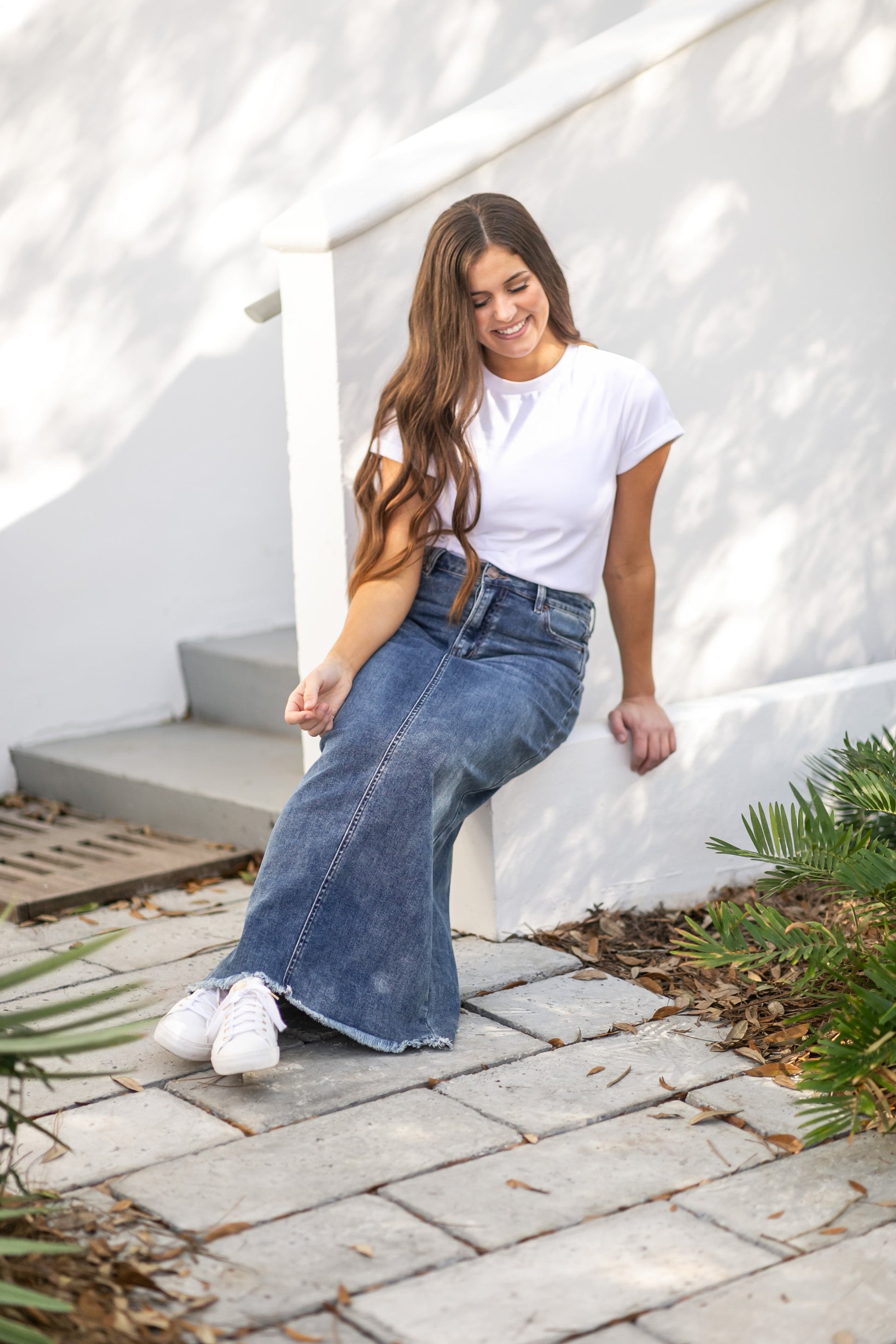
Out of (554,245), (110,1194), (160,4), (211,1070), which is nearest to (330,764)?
(211,1070)

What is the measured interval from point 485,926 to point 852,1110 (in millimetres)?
1286

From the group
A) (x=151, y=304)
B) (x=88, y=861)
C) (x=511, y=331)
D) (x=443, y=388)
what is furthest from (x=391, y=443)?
(x=151, y=304)

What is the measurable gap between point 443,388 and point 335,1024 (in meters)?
1.24

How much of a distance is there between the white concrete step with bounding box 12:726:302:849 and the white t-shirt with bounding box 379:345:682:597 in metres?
1.24

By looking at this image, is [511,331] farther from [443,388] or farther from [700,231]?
[700,231]

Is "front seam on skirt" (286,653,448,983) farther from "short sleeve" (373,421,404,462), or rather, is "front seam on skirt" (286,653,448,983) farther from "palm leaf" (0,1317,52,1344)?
"palm leaf" (0,1317,52,1344)

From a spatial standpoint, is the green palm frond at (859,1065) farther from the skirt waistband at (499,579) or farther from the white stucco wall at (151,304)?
the white stucco wall at (151,304)

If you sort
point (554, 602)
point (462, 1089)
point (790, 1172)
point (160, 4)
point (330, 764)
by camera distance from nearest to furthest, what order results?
1. point (790, 1172)
2. point (462, 1089)
3. point (330, 764)
4. point (554, 602)
5. point (160, 4)

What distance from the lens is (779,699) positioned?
3.83 metres

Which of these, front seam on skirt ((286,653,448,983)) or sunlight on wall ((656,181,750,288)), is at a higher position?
sunlight on wall ((656,181,750,288))

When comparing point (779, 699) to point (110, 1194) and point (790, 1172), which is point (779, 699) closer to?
point (790, 1172)

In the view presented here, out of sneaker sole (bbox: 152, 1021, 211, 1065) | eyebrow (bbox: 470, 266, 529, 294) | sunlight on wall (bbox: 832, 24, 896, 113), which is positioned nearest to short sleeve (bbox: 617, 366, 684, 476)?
eyebrow (bbox: 470, 266, 529, 294)

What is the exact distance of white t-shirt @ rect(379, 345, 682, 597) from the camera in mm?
3107

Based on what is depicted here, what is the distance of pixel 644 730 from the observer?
352 centimetres
